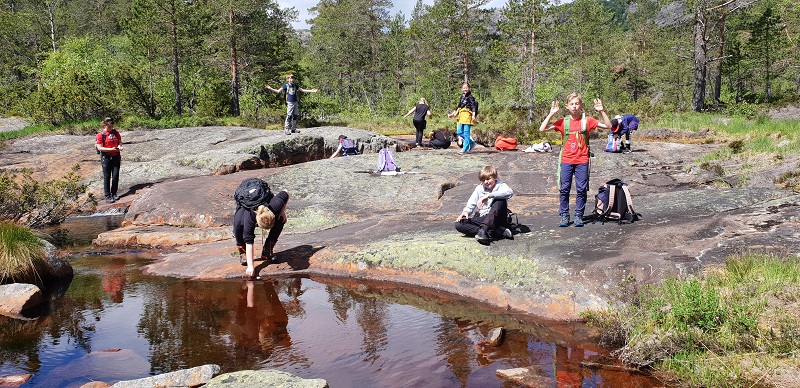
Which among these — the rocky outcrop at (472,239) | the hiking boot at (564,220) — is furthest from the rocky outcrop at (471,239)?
the hiking boot at (564,220)

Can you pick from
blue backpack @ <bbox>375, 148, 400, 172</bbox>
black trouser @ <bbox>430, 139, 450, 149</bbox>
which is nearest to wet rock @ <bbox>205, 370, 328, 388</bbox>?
blue backpack @ <bbox>375, 148, 400, 172</bbox>

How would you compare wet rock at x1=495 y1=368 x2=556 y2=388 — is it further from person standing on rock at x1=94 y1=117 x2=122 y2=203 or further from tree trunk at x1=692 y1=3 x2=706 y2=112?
tree trunk at x1=692 y1=3 x2=706 y2=112

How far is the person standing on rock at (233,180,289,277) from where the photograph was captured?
7156mm

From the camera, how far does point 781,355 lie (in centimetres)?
402

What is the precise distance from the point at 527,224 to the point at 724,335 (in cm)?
394

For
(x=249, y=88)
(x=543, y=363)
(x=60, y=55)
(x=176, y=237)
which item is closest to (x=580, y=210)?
(x=543, y=363)

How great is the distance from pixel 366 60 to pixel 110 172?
145 ft

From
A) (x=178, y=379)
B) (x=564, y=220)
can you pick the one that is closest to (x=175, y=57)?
(x=564, y=220)

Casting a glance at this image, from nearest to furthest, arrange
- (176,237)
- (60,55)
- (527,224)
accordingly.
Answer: (527,224) → (176,237) → (60,55)

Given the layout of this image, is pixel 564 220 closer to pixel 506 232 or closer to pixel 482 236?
pixel 506 232

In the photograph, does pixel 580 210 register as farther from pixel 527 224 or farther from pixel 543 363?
pixel 543 363

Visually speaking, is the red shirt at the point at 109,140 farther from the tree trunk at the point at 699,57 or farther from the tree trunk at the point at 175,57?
the tree trunk at the point at 699,57

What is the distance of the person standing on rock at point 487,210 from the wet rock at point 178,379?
13.1 feet

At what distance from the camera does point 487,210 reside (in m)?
7.41
